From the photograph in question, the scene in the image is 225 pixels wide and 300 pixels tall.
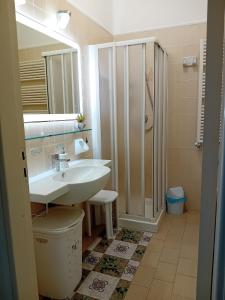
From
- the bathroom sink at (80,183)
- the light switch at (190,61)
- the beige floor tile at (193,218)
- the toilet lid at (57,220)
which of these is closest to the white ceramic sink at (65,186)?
the bathroom sink at (80,183)

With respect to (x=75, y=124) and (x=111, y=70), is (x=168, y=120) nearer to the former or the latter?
(x=111, y=70)

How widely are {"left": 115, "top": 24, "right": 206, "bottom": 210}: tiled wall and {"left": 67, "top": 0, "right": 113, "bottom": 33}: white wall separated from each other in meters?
0.25

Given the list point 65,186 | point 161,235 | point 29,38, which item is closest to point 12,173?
point 65,186

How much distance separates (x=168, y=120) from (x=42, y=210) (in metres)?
1.78

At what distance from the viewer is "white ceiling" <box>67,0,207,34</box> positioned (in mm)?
2477

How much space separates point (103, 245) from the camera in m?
2.15

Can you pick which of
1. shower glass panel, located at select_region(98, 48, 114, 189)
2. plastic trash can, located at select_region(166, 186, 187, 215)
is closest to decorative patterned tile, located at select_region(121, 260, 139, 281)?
shower glass panel, located at select_region(98, 48, 114, 189)

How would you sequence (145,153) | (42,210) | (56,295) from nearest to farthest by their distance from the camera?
(56,295) < (42,210) < (145,153)

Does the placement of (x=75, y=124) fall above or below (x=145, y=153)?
above

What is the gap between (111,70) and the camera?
2252mm

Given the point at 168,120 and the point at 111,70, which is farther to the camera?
the point at 168,120

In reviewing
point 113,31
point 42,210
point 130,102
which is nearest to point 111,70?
point 130,102

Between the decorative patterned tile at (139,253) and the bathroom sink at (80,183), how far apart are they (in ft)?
2.54

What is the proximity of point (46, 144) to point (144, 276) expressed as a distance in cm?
125
